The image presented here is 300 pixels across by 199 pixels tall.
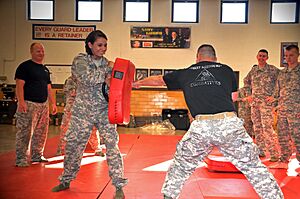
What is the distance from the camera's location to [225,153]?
2.69 m

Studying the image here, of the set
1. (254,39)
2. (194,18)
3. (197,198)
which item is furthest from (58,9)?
(197,198)

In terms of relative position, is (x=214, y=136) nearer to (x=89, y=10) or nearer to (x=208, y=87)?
(x=208, y=87)

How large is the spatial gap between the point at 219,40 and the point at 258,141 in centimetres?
545

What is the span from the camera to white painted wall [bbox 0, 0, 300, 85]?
1053 cm

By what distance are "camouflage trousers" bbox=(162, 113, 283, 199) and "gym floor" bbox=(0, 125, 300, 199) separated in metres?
0.84

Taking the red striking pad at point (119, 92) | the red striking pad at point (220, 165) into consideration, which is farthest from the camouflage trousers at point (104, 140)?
the red striking pad at point (220, 165)

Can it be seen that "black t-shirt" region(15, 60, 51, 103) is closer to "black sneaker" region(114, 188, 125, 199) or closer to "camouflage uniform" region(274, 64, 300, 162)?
"black sneaker" region(114, 188, 125, 199)

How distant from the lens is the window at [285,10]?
10.5 metres

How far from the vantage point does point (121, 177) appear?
3264mm

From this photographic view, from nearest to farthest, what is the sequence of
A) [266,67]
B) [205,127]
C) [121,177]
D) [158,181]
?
1. [205,127]
2. [121,177]
3. [158,181]
4. [266,67]

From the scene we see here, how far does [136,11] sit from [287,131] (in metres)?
7.13

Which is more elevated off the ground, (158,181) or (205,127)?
(205,127)

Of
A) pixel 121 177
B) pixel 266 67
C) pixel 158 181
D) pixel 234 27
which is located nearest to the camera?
pixel 121 177

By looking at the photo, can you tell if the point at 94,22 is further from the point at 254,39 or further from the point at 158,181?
the point at 158,181
